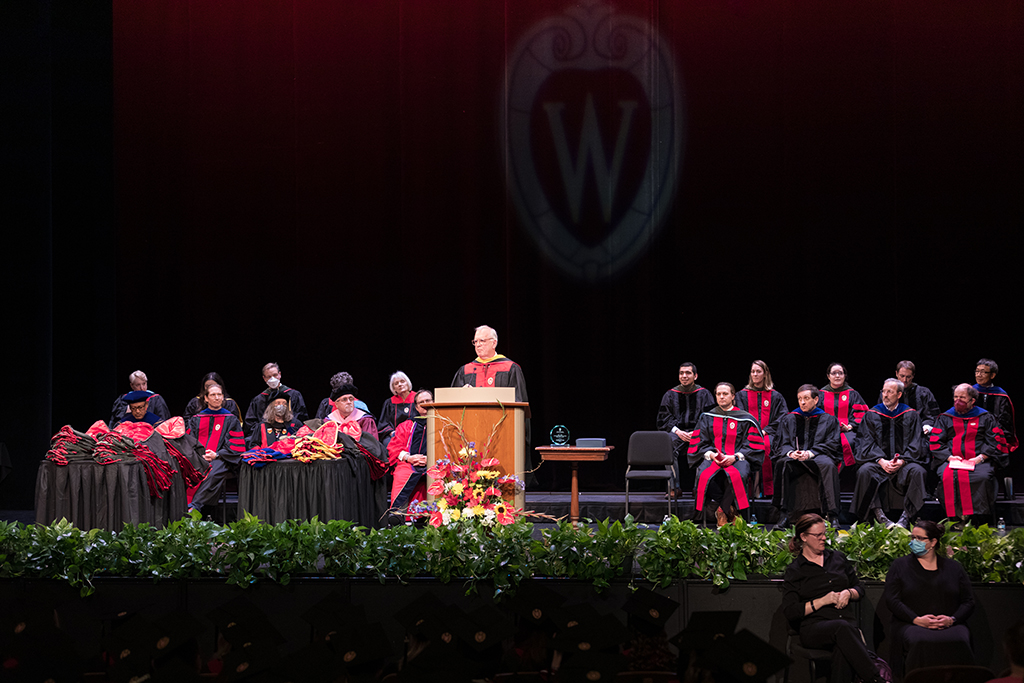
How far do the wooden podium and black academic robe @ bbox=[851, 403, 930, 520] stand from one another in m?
3.67

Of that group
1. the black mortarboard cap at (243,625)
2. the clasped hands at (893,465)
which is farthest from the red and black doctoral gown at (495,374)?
the clasped hands at (893,465)

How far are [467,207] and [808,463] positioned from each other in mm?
4177

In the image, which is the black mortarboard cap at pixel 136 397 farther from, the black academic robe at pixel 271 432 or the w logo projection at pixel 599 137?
the w logo projection at pixel 599 137

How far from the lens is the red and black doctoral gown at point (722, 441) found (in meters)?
7.63

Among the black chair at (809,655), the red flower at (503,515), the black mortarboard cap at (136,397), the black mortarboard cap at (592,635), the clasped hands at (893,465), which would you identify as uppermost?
the black mortarboard cap at (136,397)

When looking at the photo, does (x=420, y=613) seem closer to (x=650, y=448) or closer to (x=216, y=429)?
(x=650, y=448)

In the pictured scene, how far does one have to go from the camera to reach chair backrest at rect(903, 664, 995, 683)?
2918mm

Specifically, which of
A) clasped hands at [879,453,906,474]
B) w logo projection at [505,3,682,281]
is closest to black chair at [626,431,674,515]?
clasped hands at [879,453,906,474]

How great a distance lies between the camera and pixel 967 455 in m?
7.43

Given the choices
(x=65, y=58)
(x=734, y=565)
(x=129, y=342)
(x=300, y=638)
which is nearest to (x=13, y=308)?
(x=129, y=342)

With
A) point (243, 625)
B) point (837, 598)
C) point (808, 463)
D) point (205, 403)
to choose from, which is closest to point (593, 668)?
point (837, 598)

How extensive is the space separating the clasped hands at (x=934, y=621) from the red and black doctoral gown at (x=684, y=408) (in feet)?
15.3

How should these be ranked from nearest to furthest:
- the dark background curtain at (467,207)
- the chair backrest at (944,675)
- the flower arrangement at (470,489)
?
1. the chair backrest at (944,675)
2. the flower arrangement at (470,489)
3. the dark background curtain at (467,207)

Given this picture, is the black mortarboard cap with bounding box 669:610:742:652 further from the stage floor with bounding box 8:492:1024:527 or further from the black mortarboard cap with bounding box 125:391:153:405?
the black mortarboard cap with bounding box 125:391:153:405
